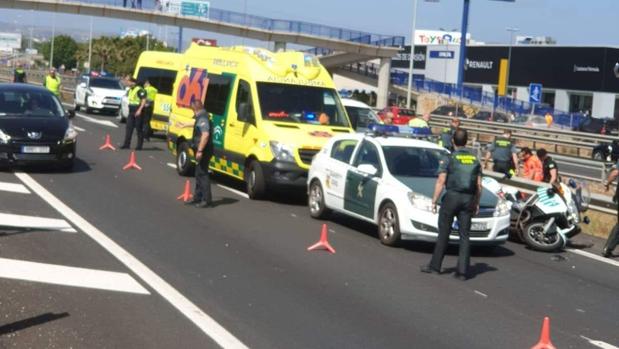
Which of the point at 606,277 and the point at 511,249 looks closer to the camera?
the point at 606,277

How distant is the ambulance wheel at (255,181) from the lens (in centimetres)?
1580

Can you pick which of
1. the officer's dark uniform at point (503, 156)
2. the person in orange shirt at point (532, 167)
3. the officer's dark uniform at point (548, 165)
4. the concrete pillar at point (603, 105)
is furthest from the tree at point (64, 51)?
the officer's dark uniform at point (548, 165)

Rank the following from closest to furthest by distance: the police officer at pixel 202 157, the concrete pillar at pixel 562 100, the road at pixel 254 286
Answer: the road at pixel 254 286 → the police officer at pixel 202 157 → the concrete pillar at pixel 562 100

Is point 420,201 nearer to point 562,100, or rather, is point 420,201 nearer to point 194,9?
point 194,9

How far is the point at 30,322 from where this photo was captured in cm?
743

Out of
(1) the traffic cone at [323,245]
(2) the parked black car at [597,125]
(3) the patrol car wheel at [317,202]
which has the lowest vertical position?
(1) the traffic cone at [323,245]

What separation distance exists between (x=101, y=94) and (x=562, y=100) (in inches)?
1686

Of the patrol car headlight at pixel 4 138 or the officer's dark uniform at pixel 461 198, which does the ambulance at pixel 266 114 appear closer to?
the patrol car headlight at pixel 4 138

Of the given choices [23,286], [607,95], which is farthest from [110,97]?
[607,95]

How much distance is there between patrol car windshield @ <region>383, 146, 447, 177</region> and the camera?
43.1 feet

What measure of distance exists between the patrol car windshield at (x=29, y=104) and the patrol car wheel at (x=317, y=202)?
6.35 m

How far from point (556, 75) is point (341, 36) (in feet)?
60.8

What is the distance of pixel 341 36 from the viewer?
63.6m

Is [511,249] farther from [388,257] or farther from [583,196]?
[388,257]
